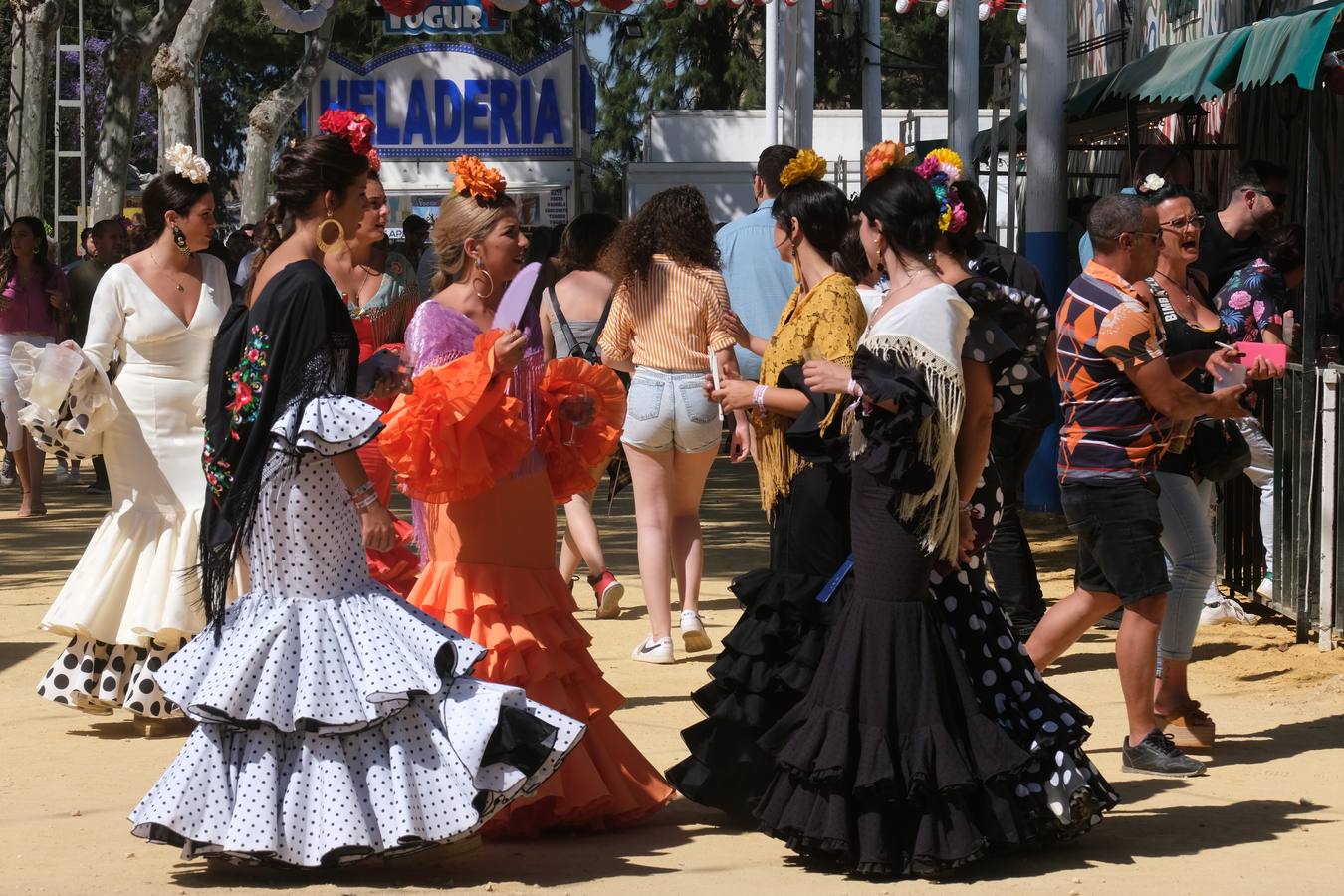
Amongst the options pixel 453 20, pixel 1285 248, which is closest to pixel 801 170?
pixel 1285 248

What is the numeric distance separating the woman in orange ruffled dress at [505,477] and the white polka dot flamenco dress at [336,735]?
48 cm

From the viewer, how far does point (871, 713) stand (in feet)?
17.2

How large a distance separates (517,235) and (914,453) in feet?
5.41

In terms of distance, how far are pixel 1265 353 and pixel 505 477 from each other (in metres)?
3.00

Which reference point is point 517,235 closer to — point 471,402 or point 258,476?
point 471,402

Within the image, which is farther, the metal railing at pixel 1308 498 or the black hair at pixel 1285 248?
the black hair at pixel 1285 248

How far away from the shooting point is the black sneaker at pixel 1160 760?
662 cm

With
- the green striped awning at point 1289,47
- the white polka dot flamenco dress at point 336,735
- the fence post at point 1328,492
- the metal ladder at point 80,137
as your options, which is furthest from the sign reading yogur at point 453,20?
the white polka dot flamenco dress at point 336,735

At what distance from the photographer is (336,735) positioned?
5.12 metres

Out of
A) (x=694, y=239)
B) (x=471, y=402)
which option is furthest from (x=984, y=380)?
(x=694, y=239)

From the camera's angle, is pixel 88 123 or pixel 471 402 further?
pixel 88 123

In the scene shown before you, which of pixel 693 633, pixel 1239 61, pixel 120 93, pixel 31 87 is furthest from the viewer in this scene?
pixel 31 87

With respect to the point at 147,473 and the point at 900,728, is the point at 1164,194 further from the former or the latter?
the point at 147,473

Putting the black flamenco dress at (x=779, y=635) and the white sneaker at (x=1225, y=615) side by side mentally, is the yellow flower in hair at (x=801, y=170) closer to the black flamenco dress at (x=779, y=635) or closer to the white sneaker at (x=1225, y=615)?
the black flamenco dress at (x=779, y=635)
